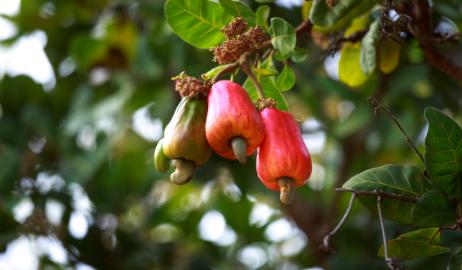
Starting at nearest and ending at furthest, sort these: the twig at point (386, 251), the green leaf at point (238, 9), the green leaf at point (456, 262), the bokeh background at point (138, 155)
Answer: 1. the twig at point (386, 251)
2. the green leaf at point (456, 262)
3. the green leaf at point (238, 9)
4. the bokeh background at point (138, 155)

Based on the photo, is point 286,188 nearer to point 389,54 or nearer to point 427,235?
point 427,235

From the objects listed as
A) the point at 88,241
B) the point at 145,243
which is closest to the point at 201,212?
the point at 145,243

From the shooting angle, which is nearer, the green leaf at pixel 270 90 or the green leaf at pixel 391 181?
the green leaf at pixel 391 181

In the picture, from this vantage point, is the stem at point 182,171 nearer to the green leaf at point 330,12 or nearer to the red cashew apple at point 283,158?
the red cashew apple at point 283,158

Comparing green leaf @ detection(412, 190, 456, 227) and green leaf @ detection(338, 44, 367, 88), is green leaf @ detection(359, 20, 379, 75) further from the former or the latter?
green leaf @ detection(412, 190, 456, 227)

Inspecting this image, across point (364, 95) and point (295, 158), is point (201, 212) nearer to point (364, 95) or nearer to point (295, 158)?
point (364, 95)

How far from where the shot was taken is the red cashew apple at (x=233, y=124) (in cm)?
109

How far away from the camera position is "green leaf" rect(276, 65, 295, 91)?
1.37 meters

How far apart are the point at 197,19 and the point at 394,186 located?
0.46 metres

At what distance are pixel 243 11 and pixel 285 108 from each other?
0.19 meters

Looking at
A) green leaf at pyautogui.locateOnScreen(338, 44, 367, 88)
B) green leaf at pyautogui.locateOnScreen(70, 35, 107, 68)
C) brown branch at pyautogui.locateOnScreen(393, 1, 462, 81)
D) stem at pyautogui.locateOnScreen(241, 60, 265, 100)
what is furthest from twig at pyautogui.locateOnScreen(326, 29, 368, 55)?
green leaf at pyautogui.locateOnScreen(70, 35, 107, 68)

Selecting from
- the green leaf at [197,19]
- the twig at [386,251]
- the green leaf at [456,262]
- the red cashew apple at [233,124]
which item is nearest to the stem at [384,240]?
the twig at [386,251]

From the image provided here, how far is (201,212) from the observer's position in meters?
2.69

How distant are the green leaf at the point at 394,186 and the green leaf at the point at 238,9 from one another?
0.34 m
